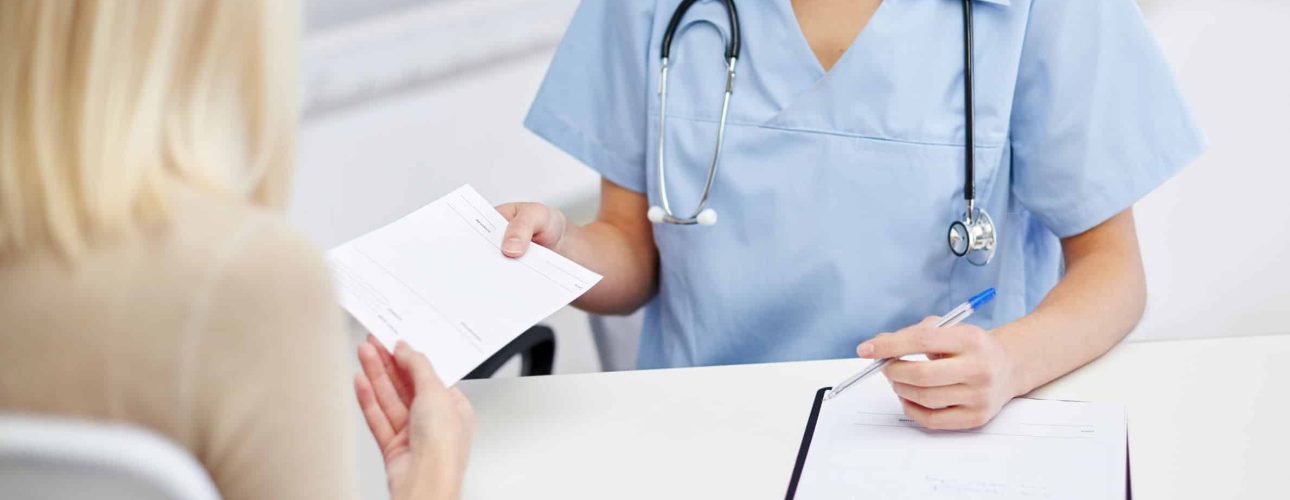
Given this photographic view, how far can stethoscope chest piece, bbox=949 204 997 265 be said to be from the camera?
1.02m

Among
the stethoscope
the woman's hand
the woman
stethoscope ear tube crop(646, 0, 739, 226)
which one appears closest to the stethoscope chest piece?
the stethoscope

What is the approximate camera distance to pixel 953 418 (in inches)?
33.7

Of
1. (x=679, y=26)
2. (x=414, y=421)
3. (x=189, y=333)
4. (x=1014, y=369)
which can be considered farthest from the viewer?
(x=679, y=26)

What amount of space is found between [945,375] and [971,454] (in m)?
0.06

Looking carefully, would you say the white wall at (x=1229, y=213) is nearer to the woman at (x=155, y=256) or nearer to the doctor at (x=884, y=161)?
the doctor at (x=884, y=161)

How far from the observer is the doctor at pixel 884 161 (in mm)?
1032

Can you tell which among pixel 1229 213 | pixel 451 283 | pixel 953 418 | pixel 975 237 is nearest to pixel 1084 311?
pixel 975 237

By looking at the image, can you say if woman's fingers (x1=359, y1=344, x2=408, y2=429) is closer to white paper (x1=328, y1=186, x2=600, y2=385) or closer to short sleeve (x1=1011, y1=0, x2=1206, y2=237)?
white paper (x1=328, y1=186, x2=600, y2=385)

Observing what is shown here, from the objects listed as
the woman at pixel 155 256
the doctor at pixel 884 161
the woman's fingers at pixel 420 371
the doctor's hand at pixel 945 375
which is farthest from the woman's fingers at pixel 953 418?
the woman at pixel 155 256

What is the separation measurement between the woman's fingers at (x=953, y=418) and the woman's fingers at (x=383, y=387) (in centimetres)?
37

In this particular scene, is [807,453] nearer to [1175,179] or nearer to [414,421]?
[414,421]

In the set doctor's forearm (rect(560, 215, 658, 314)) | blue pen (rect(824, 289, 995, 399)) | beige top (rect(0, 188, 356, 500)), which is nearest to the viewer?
beige top (rect(0, 188, 356, 500))

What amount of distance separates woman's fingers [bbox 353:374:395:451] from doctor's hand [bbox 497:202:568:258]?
6.3 inches

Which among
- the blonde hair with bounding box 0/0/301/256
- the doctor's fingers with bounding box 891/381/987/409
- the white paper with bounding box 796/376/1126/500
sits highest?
the blonde hair with bounding box 0/0/301/256
